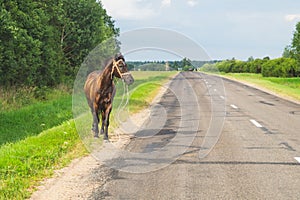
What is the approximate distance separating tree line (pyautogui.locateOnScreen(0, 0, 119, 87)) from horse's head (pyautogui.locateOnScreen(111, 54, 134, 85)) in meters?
2.48

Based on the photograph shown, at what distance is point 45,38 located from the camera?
2345 centimetres

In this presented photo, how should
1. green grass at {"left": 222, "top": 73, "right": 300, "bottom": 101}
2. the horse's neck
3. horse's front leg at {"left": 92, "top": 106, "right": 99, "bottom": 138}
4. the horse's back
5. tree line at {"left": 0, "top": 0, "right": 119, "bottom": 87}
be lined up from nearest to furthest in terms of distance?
the horse's neck
horse's front leg at {"left": 92, "top": 106, "right": 99, "bottom": 138}
the horse's back
tree line at {"left": 0, "top": 0, "right": 119, "bottom": 87}
green grass at {"left": 222, "top": 73, "right": 300, "bottom": 101}

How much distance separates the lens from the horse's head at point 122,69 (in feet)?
29.8

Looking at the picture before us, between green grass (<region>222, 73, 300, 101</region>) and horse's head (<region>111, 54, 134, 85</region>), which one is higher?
horse's head (<region>111, 54, 134, 85</region>)

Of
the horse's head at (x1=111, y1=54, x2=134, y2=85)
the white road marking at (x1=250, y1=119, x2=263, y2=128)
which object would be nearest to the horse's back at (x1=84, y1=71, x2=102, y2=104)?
the horse's head at (x1=111, y1=54, x2=134, y2=85)

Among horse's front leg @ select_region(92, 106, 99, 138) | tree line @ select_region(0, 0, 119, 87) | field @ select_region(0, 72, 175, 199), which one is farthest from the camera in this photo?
tree line @ select_region(0, 0, 119, 87)

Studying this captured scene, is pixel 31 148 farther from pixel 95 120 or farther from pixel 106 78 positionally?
A: pixel 106 78

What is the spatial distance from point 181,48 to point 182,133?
3754mm

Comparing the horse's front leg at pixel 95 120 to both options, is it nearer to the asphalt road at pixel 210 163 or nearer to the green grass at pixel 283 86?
the asphalt road at pixel 210 163

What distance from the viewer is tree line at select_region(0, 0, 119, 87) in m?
17.3

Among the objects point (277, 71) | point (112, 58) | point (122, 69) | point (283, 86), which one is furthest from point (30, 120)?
point (277, 71)

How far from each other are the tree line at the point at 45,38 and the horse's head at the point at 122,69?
8.15 ft

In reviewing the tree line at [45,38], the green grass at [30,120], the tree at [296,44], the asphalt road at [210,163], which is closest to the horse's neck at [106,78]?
the asphalt road at [210,163]

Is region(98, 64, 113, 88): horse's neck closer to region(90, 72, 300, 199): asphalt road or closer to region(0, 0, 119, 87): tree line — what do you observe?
region(90, 72, 300, 199): asphalt road
